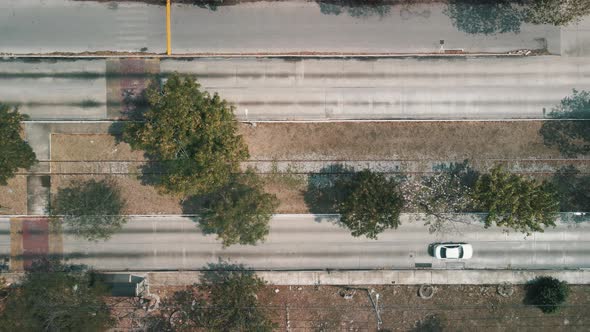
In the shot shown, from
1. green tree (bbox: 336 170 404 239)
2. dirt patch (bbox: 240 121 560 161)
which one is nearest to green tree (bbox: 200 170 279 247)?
dirt patch (bbox: 240 121 560 161)

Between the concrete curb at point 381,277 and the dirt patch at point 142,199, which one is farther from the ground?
the dirt patch at point 142,199

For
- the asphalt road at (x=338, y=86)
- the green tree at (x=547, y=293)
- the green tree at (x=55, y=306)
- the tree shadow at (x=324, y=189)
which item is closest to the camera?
the green tree at (x=55, y=306)

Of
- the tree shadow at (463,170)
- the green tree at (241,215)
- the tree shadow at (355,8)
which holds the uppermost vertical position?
the tree shadow at (355,8)

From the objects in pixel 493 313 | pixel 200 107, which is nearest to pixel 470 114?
pixel 493 313

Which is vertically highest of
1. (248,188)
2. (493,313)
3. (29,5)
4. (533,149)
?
(29,5)

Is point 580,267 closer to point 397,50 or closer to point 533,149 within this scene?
point 533,149

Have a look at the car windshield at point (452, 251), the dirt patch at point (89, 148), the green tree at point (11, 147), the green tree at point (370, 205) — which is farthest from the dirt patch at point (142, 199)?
the car windshield at point (452, 251)

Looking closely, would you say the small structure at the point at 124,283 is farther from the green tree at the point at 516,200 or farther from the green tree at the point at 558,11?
the green tree at the point at 558,11
